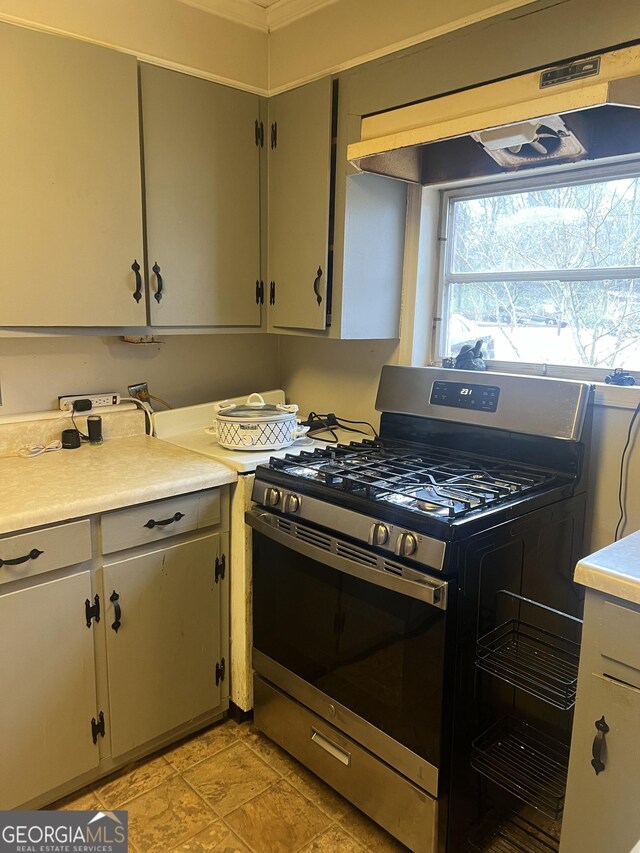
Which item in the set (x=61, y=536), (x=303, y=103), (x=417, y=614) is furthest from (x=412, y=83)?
(x=61, y=536)

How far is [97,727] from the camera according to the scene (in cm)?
178

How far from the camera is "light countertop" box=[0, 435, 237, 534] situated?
159 centimetres

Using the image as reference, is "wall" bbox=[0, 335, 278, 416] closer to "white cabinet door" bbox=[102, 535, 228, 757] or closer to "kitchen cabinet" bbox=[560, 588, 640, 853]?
"white cabinet door" bbox=[102, 535, 228, 757]

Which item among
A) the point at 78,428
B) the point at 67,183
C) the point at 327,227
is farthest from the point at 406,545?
the point at 67,183

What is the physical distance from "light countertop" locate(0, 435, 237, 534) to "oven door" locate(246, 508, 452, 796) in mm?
257

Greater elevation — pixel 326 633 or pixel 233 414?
pixel 233 414

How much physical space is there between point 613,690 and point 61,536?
1312 mm

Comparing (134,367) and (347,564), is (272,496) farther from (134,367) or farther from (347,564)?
(134,367)

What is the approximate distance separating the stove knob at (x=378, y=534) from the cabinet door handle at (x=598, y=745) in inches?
22.4

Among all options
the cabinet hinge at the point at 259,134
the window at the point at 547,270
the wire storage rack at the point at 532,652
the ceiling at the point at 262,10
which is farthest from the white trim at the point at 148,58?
the wire storage rack at the point at 532,652

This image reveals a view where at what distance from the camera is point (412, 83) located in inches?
73.0

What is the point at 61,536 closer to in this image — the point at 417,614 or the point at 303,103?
the point at 417,614

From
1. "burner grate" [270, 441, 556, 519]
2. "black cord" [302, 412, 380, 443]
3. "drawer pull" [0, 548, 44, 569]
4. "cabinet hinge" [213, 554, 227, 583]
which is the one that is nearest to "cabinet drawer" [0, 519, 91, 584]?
"drawer pull" [0, 548, 44, 569]

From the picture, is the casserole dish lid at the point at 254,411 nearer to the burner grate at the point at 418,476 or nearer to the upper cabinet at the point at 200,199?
the burner grate at the point at 418,476
